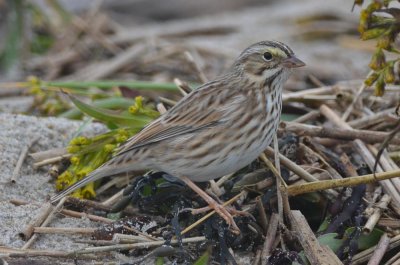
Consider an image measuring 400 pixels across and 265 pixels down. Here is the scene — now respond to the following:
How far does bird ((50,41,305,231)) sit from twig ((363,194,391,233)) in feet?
2.14

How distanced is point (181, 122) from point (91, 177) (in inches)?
22.2

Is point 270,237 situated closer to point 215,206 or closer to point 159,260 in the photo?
point 215,206

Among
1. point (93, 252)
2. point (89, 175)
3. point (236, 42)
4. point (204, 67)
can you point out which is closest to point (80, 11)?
point (236, 42)

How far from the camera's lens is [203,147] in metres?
4.14

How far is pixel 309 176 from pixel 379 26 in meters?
1.06

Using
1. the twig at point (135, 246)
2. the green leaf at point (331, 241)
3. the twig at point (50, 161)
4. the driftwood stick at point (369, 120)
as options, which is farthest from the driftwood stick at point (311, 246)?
the twig at point (50, 161)

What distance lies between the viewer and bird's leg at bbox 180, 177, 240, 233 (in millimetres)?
3994

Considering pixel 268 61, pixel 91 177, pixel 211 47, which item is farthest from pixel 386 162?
pixel 211 47

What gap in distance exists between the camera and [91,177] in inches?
163

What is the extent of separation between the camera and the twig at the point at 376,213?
12.9ft

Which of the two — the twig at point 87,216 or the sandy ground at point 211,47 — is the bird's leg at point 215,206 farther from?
the sandy ground at point 211,47

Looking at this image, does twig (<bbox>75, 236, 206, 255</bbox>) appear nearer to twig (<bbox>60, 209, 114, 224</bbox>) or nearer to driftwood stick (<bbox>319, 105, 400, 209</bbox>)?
twig (<bbox>60, 209, 114, 224</bbox>)

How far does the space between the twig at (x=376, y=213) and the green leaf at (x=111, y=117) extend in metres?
1.42

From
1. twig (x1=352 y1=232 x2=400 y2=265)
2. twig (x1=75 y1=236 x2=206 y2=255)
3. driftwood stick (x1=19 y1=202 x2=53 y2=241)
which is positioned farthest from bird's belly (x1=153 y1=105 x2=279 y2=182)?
twig (x1=352 y1=232 x2=400 y2=265)
